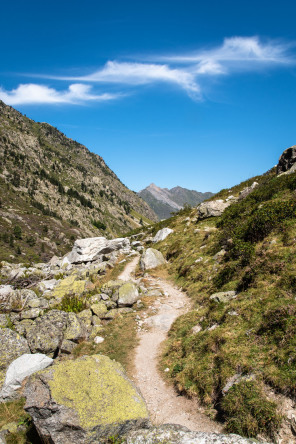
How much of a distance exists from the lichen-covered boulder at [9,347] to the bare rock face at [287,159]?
3054 centimetres

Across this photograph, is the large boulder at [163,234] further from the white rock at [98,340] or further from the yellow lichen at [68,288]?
the white rock at [98,340]

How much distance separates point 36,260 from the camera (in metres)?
136

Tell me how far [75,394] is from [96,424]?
979 millimetres

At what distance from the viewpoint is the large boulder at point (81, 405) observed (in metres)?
5.91

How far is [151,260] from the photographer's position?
2473 cm

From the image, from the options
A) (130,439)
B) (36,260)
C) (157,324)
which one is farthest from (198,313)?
(36,260)

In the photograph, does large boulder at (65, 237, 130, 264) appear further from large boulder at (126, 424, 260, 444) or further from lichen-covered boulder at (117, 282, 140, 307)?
large boulder at (126, 424, 260, 444)

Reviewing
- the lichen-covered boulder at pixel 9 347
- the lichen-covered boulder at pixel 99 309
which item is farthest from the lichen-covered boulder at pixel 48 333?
the lichen-covered boulder at pixel 99 309

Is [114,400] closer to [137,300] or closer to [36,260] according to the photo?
[137,300]

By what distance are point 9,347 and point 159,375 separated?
7.09m

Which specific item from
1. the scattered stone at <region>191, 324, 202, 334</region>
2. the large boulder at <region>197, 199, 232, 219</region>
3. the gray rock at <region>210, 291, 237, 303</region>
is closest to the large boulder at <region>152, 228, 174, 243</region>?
the large boulder at <region>197, 199, 232, 219</region>

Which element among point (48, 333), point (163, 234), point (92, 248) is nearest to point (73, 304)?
point (48, 333)

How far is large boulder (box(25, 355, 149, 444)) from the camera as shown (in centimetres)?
591

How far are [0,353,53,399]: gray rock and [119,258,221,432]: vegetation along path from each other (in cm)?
418
